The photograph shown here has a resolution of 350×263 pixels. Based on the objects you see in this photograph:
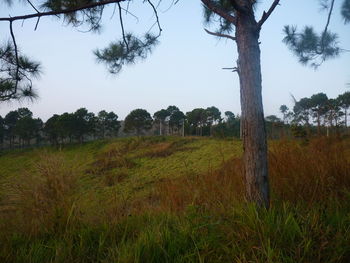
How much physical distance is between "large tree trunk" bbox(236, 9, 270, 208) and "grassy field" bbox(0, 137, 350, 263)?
19cm

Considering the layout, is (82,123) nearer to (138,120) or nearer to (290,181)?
(138,120)

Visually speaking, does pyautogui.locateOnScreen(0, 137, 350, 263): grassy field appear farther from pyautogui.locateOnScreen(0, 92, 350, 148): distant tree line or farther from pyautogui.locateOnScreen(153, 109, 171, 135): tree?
pyautogui.locateOnScreen(153, 109, 171, 135): tree

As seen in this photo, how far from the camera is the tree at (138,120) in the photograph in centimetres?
4988

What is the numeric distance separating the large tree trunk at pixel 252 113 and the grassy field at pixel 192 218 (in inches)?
7.3

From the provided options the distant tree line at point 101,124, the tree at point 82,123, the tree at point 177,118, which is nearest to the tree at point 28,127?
the distant tree line at point 101,124

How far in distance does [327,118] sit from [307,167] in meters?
1.18

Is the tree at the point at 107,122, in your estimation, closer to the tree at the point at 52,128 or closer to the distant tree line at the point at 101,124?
the distant tree line at the point at 101,124

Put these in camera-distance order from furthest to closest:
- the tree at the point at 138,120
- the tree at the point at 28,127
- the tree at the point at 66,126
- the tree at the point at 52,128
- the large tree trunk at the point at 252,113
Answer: the tree at the point at 138,120 → the tree at the point at 28,127 → the tree at the point at 52,128 → the tree at the point at 66,126 → the large tree trunk at the point at 252,113

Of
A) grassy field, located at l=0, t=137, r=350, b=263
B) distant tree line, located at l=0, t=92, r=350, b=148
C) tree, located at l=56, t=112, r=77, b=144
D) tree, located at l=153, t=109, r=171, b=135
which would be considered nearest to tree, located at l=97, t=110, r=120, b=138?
→ distant tree line, located at l=0, t=92, r=350, b=148

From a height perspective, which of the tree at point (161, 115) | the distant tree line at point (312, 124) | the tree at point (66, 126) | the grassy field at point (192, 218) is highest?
the tree at point (161, 115)

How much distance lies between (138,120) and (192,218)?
48582mm

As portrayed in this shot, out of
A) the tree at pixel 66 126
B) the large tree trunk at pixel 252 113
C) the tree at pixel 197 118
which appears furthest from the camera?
the tree at pixel 197 118

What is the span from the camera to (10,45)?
113 inches

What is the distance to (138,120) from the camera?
1965 inches
